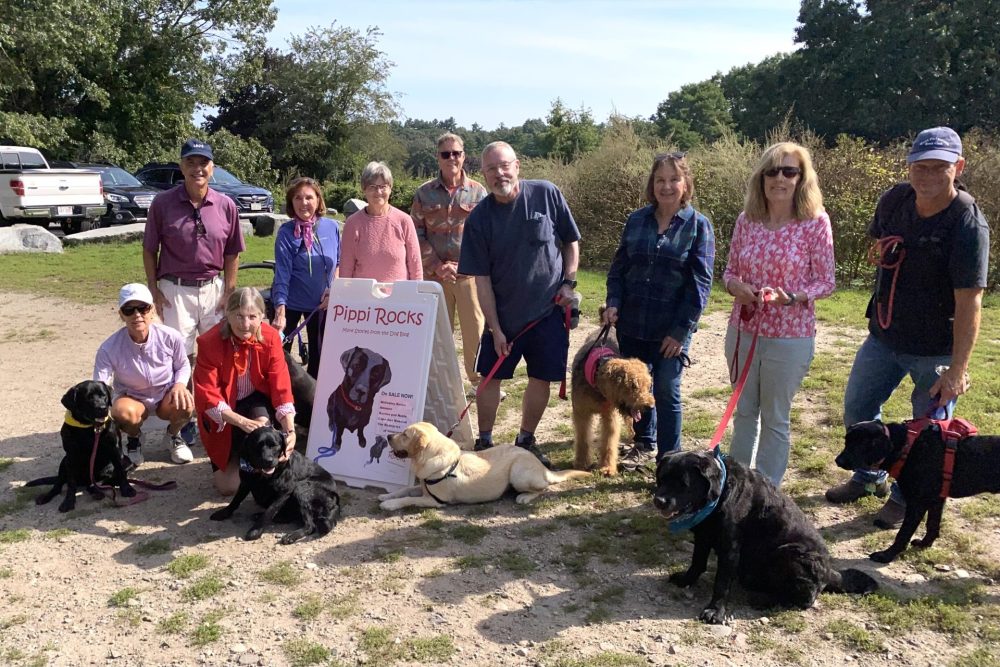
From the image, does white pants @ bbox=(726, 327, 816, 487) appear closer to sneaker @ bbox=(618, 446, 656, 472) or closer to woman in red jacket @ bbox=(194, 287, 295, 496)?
sneaker @ bbox=(618, 446, 656, 472)

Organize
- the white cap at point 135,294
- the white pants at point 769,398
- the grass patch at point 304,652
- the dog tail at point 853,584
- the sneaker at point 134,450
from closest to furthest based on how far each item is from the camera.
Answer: the grass patch at point 304,652 → the dog tail at point 853,584 → the white pants at point 769,398 → the white cap at point 135,294 → the sneaker at point 134,450

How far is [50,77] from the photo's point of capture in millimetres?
26172

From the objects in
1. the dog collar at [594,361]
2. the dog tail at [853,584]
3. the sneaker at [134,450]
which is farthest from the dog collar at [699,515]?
the sneaker at [134,450]

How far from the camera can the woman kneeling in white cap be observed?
184 inches

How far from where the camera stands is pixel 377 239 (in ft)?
17.5

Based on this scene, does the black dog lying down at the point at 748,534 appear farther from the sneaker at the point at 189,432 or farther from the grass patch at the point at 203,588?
the sneaker at the point at 189,432

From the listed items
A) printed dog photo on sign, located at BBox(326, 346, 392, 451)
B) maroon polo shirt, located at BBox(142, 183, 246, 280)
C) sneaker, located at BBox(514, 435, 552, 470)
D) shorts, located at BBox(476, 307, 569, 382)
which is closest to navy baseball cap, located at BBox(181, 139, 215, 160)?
maroon polo shirt, located at BBox(142, 183, 246, 280)

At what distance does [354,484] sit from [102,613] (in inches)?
68.6

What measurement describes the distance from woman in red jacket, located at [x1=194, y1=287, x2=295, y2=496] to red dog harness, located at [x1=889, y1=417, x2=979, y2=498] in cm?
331

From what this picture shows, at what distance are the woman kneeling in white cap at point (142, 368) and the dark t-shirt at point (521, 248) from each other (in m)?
1.98

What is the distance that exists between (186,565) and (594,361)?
2548 mm

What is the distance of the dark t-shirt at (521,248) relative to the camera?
4648 mm

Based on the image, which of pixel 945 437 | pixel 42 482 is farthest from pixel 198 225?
pixel 945 437

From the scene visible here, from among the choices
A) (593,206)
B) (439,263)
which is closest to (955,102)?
(593,206)
